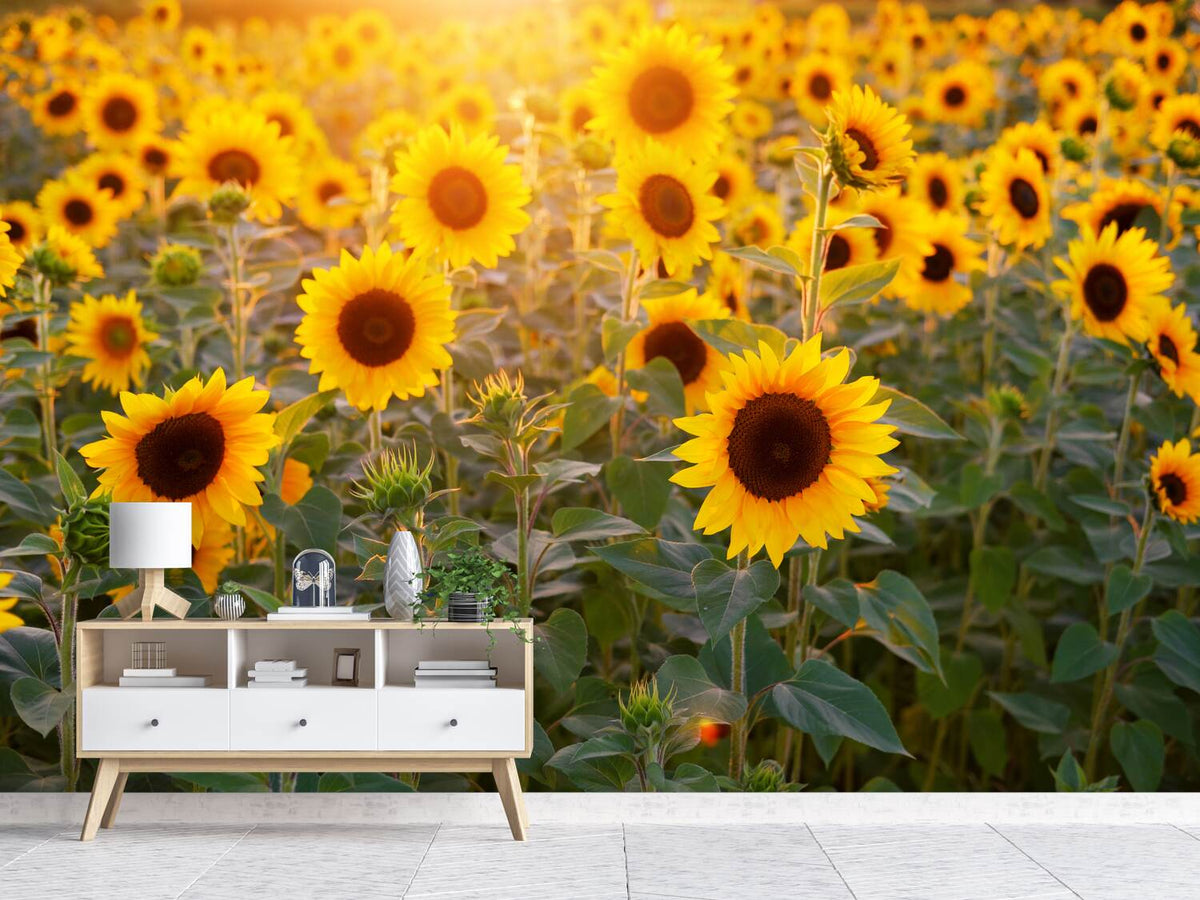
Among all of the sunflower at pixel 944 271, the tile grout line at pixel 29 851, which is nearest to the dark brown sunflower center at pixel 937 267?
the sunflower at pixel 944 271

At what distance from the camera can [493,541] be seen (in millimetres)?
2596

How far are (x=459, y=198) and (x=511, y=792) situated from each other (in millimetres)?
1120

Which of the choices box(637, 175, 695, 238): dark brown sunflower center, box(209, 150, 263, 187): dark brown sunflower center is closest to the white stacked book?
box(637, 175, 695, 238): dark brown sunflower center

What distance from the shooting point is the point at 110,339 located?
305cm

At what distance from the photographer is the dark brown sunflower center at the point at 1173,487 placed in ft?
8.63

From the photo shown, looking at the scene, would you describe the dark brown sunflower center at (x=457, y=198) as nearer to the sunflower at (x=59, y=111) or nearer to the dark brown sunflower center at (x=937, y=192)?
the dark brown sunflower center at (x=937, y=192)

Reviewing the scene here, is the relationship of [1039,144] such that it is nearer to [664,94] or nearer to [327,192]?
[664,94]

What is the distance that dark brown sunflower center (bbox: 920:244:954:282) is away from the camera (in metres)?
3.41

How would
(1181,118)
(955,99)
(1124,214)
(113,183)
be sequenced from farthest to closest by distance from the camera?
(955,99), (113,183), (1181,118), (1124,214)

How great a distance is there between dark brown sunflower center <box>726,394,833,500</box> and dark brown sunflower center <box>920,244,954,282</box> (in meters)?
1.37

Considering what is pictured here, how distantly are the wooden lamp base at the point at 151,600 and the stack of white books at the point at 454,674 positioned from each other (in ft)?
1.35

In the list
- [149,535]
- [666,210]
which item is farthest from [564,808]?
[666,210]

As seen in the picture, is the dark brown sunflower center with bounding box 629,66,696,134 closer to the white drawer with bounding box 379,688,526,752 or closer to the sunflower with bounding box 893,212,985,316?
the sunflower with bounding box 893,212,985,316

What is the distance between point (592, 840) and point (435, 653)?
16.8 inches
